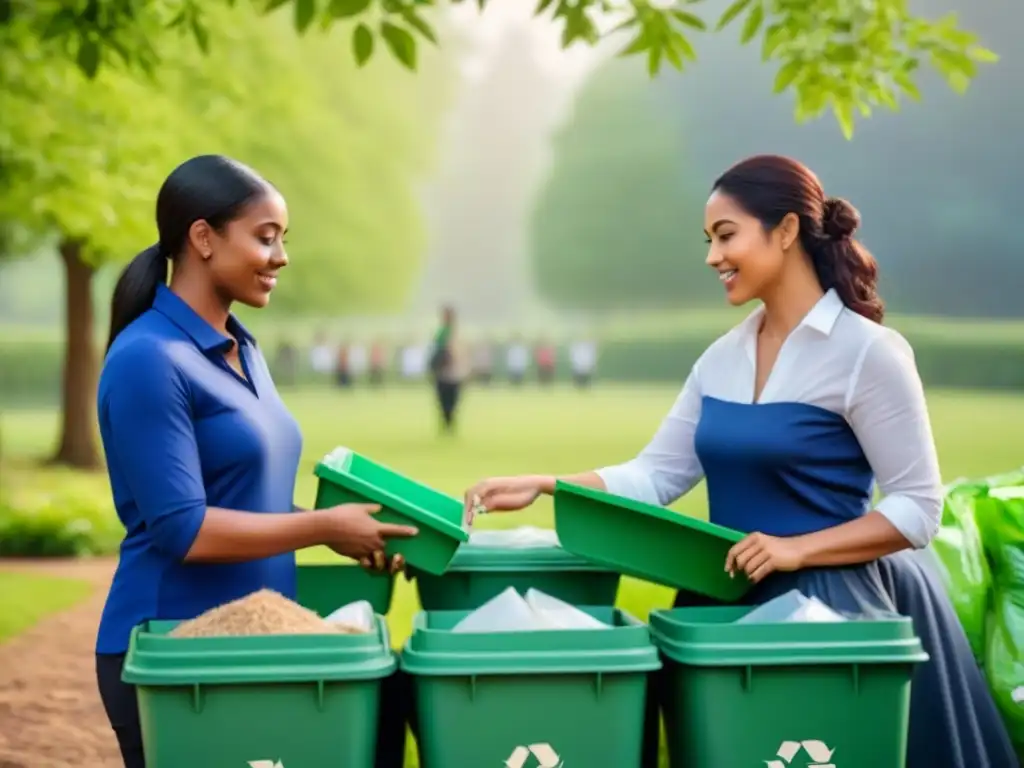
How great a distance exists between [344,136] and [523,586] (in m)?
22.1

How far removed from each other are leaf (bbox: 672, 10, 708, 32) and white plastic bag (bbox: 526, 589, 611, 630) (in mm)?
2898

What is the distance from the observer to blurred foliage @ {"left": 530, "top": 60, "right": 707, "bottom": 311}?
45.5m

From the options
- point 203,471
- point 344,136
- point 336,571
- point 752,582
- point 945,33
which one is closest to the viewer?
point 203,471

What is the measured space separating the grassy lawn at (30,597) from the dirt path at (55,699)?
0.31ft

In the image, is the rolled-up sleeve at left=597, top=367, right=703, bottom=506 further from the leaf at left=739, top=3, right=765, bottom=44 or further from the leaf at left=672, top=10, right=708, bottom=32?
the leaf at left=739, top=3, right=765, bottom=44

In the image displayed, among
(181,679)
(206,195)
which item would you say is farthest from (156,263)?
(181,679)

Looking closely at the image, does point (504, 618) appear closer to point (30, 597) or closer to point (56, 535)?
point (30, 597)

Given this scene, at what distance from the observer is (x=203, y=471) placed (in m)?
3.05

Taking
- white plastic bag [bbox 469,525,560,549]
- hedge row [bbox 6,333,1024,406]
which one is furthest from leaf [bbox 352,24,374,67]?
hedge row [bbox 6,333,1024,406]

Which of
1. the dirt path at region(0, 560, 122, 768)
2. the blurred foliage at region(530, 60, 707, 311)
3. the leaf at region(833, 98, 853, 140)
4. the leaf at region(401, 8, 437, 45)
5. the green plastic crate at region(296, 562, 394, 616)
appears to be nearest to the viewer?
the green plastic crate at region(296, 562, 394, 616)

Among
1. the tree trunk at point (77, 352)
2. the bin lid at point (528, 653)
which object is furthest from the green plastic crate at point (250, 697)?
the tree trunk at point (77, 352)

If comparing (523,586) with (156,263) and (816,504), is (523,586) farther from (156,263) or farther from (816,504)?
(156,263)

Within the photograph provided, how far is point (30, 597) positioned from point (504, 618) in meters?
6.88

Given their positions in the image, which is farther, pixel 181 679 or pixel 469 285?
pixel 469 285
